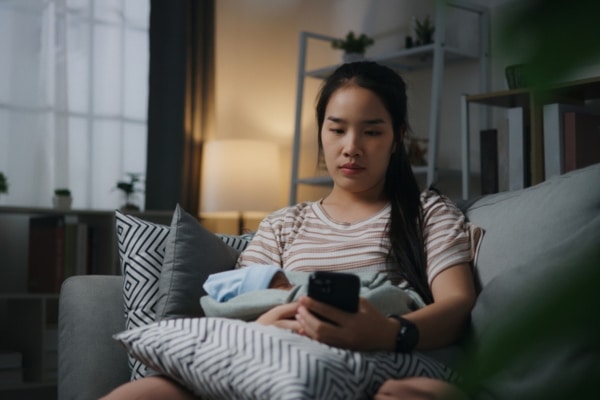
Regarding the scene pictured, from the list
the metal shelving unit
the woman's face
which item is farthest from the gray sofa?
the metal shelving unit

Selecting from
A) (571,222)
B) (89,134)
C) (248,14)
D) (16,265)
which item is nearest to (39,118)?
(89,134)

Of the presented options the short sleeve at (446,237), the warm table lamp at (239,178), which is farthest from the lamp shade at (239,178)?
the short sleeve at (446,237)

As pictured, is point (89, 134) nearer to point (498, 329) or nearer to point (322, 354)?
point (322, 354)

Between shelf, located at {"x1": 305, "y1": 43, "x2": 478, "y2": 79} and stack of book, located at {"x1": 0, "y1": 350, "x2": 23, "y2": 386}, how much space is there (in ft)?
5.58

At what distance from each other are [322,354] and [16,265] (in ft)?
8.78

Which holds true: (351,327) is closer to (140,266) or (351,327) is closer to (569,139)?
(140,266)

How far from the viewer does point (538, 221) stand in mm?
1403

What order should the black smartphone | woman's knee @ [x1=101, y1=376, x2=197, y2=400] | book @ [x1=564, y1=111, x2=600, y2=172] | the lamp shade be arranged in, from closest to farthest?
the black smartphone → woman's knee @ [x1=101, y1=376, x2=197, y2=400] → book @ [x1=564, y1=111, x2=600, y2=172] → the lamp shade

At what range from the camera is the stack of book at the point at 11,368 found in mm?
3107

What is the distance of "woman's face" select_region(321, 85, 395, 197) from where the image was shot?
1.71 meters

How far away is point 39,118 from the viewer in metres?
3.55

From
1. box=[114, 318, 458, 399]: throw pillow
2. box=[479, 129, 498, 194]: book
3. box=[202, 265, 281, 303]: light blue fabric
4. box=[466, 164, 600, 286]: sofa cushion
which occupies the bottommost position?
box=[114, 318, 458, 399]: throw pillow

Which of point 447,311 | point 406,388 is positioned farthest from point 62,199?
point 406,388

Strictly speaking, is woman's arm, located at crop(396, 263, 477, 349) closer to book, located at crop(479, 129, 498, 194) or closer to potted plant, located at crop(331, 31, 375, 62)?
book, located at crop(479, 129, 498, 194)
